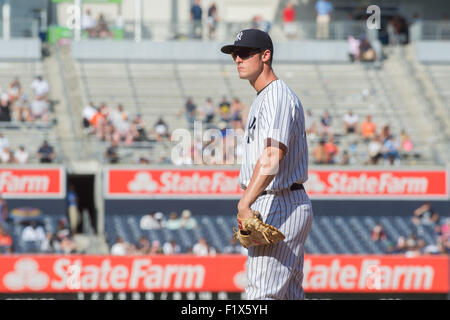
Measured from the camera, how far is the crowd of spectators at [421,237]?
21.0 metres

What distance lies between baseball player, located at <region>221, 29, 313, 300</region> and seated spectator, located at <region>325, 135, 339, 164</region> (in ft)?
61.0

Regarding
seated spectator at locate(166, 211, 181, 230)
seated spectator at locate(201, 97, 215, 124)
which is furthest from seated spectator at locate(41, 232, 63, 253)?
seated spectator at locate(201, 97, 215, 124)

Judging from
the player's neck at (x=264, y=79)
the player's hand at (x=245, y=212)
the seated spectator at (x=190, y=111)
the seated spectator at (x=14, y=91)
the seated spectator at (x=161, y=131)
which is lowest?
the seated spectator at (x=161, y=131)

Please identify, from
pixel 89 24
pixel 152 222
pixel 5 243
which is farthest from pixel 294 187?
pixel 89 24

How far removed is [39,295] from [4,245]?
8.93ft

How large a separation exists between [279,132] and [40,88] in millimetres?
21437

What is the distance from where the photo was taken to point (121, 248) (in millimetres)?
19719

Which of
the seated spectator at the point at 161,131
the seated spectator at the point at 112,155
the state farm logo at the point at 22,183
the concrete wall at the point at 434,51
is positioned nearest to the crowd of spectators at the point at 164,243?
the seated spectator at the point at 112,155

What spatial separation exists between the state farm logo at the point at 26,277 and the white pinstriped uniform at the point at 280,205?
13.1m

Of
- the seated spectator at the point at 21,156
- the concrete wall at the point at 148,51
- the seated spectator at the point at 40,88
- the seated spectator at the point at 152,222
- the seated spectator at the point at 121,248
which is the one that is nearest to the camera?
the seated spectator at the point at 121,248

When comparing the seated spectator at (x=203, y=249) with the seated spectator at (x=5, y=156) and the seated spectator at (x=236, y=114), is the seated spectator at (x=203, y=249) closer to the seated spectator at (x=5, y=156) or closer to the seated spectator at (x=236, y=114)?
the seated spectator at (x=236, y=114)

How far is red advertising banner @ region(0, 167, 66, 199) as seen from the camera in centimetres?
2188

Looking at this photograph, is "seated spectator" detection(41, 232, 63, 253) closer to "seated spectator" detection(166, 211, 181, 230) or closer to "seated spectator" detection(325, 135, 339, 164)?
"seated spectator" detection(166, 211, 181, 230)
